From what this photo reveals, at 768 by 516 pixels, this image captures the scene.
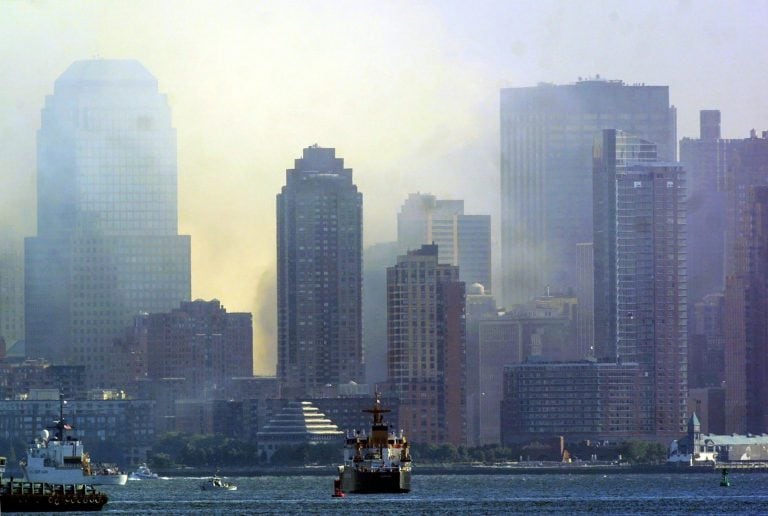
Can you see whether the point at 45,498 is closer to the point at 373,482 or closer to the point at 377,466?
the point at 373,482

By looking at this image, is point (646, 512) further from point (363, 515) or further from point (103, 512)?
point (103, 512)

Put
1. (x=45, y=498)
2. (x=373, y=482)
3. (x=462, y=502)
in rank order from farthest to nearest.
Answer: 1. (x=373, y=482)
2. (x=462, y=502)
3. (x=45, y=498)

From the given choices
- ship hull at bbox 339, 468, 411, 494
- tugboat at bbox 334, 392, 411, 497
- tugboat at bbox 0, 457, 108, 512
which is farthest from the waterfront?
tugboat at bbox 0, 457, 108, 512

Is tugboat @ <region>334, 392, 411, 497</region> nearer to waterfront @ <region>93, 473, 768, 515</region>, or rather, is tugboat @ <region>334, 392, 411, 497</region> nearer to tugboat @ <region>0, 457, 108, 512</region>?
waterfront @ <region>93, 473, 768, 515</region>

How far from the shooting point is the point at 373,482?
6919 inches

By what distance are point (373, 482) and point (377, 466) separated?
105 centimetres

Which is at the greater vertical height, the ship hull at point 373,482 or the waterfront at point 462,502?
the ship hull at point 373,482

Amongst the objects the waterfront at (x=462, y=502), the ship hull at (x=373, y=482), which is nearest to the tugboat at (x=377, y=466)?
the ship hull at (x=373, y=482)

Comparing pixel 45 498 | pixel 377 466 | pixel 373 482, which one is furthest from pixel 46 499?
pixel 377 466

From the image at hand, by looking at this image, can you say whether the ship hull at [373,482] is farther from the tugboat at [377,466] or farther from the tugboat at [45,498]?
the tugboat at [45,498]

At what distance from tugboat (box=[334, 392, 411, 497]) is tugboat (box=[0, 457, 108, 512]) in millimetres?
19945

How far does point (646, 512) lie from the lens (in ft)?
521

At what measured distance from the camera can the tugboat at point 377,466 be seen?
17588 cm

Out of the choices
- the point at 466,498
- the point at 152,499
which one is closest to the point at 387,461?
the point at 466,498
